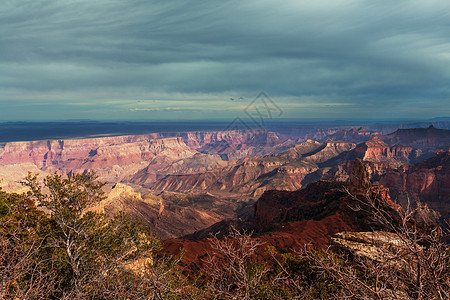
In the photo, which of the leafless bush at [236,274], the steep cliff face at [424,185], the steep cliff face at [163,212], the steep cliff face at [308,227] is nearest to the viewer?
the leafless bush at [236,274]

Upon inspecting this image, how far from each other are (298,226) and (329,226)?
5439mm

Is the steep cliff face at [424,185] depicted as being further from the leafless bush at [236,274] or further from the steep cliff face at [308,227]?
the leafless bush at [236,274]

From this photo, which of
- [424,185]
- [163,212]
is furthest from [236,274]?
[424,185]

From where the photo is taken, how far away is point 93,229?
20906 millimetres

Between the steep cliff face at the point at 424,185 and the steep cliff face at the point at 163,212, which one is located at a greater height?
the steep cliff face at the point at 424,185

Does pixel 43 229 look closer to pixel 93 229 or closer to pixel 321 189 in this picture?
pixel 93 229

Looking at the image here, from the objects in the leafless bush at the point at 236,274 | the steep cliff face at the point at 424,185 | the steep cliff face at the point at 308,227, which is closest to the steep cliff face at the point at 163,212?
the steep cliff face at the point at 308,227

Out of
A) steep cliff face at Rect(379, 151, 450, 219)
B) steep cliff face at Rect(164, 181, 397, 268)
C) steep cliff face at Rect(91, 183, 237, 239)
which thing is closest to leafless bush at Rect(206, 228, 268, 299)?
steep cliff face at Rect(164, 181, 397, 268)

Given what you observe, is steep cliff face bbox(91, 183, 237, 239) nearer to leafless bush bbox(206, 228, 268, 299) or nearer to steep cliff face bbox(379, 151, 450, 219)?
steep cliff face bbox(379, 151, 450, 219)

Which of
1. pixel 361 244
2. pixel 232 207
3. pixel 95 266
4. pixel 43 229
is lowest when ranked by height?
pixel 232 207

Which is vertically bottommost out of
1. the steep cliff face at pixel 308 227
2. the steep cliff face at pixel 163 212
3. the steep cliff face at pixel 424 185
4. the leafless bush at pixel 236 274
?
the steep cliff face at pixel 163 212

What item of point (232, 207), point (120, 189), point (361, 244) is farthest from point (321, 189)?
point (120, 189)

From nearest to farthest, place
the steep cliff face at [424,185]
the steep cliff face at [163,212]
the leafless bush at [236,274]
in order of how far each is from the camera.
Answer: the leafless bush at [236,274] < the steep cliff face at [163,212] < the steep cliff face at [424,185]

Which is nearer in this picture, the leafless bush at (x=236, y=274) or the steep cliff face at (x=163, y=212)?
the leafless bush at (x=236, y=274)
